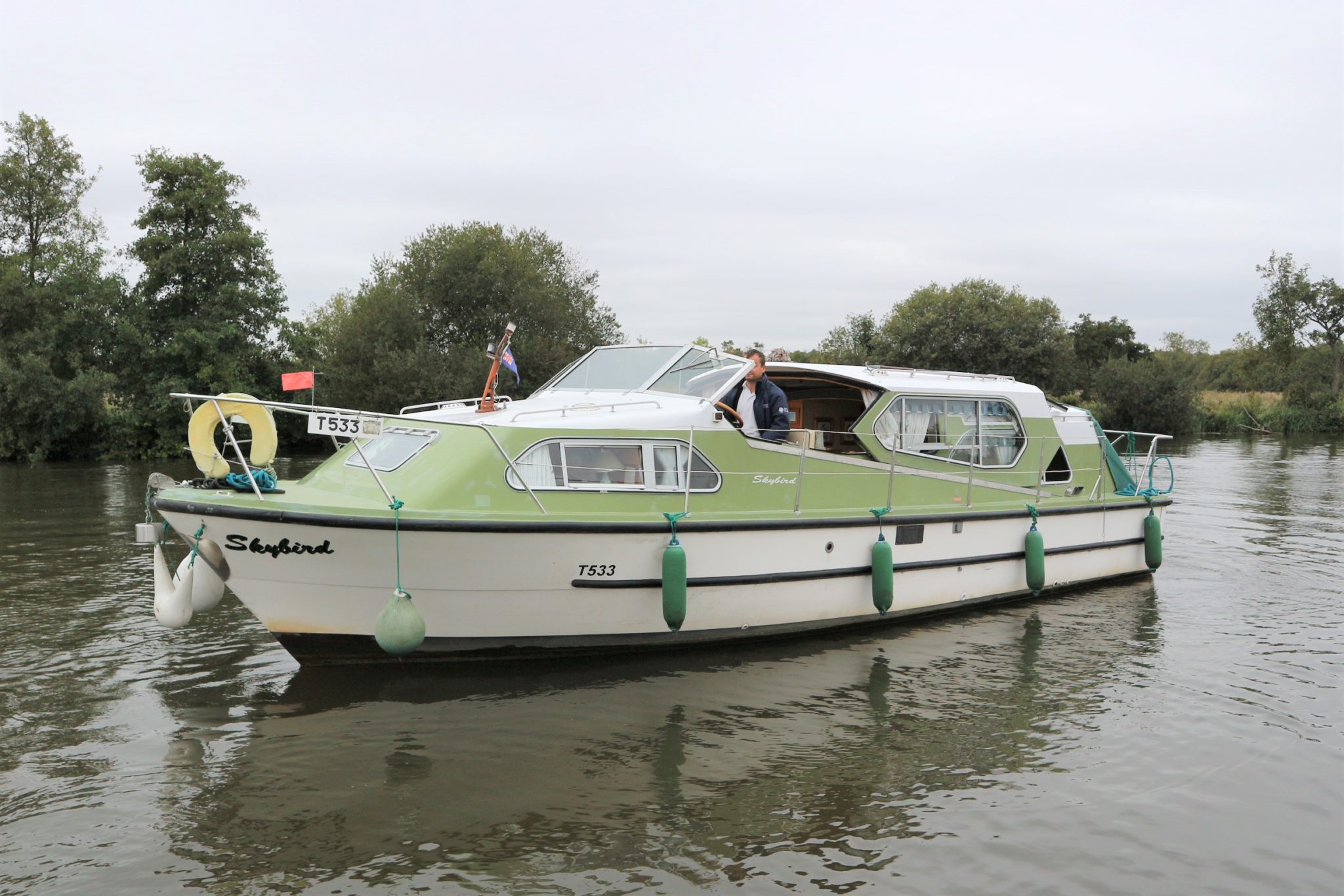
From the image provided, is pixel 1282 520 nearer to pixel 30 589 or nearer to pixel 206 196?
pixel 30 589

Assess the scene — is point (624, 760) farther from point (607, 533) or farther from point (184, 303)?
point (184, 303)

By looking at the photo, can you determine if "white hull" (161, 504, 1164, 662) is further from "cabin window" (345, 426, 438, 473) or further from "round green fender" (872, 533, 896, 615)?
"cabin window" (345, 426, 438, 473)

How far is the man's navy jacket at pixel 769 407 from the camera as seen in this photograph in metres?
9.56

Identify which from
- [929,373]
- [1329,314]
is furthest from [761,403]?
[1329,314]

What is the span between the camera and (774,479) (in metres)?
9.16

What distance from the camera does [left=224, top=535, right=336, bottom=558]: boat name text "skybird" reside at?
738cm

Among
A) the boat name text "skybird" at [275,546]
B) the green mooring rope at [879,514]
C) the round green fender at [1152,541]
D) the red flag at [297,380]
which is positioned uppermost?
the red flag at [297,380]

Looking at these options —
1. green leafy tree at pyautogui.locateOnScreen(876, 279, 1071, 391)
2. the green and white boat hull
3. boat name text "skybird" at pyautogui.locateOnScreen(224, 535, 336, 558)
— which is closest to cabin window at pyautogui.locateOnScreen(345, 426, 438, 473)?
the green and white boat hull

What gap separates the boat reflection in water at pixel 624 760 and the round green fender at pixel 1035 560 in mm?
1420

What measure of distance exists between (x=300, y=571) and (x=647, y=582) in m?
2.80

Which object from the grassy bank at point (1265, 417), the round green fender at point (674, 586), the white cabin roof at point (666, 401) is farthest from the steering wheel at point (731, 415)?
the grassy bank at point (1265, 417)

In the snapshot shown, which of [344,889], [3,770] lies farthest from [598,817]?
[3,770]

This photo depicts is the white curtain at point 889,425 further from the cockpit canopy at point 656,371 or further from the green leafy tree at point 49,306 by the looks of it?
the green leafy tree at point 49,306

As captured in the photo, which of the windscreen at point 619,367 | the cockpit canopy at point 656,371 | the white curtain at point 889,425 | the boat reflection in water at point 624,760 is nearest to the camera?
the boat reflection in water at point 624,760
